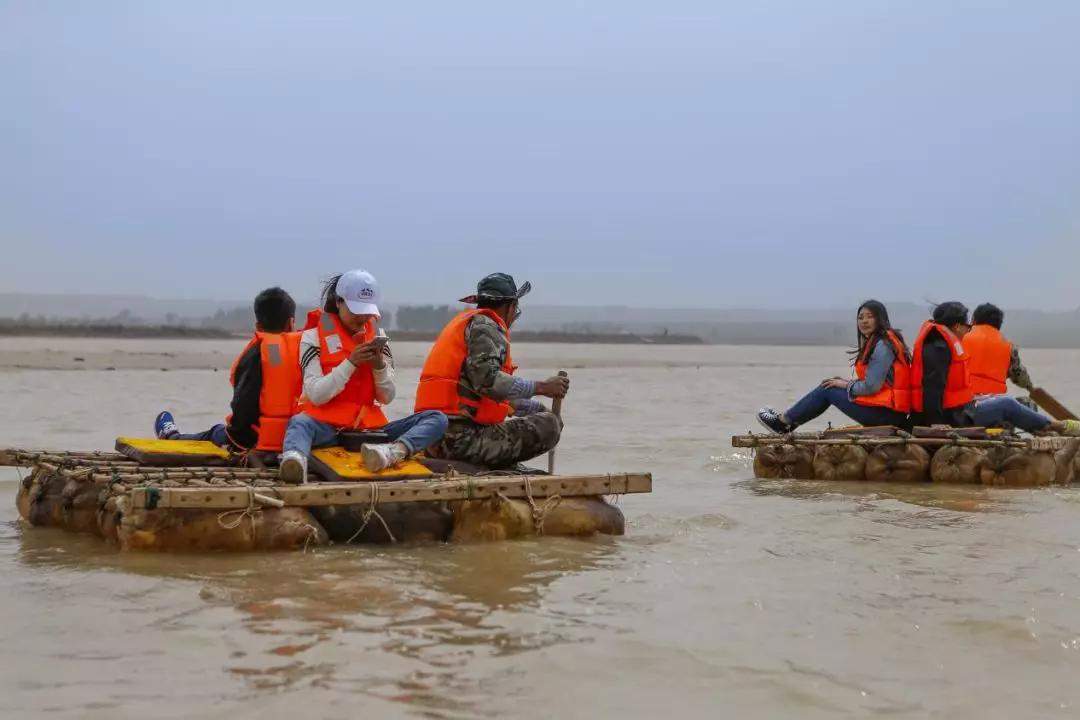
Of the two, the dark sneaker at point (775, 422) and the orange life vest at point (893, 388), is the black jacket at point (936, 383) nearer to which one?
the orange life vest at point (893, 388)

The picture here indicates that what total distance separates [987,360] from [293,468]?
26.4ft

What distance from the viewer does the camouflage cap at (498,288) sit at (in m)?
9.02

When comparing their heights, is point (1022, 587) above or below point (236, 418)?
below

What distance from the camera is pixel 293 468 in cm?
791

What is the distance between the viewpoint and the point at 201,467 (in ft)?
27.7

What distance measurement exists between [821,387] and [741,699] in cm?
776

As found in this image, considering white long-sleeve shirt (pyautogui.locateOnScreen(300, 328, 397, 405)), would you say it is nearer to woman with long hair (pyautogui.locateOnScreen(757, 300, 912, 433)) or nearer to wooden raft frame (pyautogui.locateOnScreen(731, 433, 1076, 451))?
wooden raft frame (pyautogui.locateOnScreen(731, 433, 1076, 451))

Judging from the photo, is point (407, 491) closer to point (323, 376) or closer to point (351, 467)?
point (351, 467)

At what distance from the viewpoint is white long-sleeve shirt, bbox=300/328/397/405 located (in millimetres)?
8133

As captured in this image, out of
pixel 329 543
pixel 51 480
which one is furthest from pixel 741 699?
pixel 51 480

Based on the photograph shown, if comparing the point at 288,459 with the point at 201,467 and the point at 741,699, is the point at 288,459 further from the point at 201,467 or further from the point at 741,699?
the point at 741,699

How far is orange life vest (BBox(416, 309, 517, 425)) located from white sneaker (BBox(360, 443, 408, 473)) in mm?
764

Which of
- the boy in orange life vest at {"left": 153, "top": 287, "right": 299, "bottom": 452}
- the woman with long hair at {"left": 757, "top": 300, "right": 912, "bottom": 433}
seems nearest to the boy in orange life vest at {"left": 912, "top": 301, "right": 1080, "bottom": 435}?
the woman with long hair at {"left": 757, "top": 300, "right": 912, "bottom": 433}

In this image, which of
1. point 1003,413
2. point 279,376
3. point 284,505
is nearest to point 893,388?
point 1003,413
